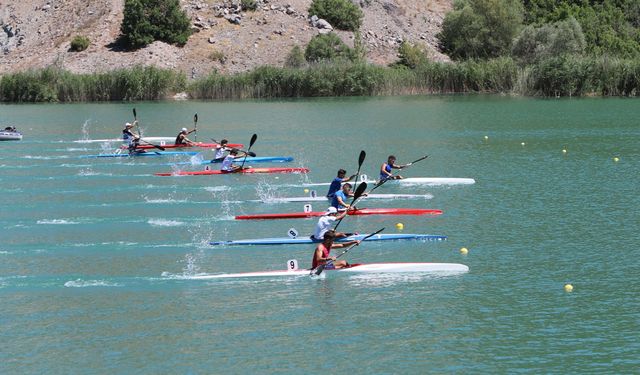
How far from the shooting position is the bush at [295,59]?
82312 millimetres

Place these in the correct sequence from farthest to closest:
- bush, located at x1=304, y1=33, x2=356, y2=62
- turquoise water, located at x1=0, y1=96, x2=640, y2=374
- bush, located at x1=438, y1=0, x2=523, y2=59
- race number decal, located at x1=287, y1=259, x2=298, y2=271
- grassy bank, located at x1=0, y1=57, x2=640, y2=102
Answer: bush, located at x1=438, y1=0, x2=523, y2=59 → bush, located at x1=304, y1=33, x2=356, y2=62 → grassy bank, located at x1=0, y1=57, x2=640, y2=102 → race number decal, located at x1=287, y1=259, x2=298, y2=271 → turquoise water, located at x1=0, y1=96, x2=640, y2=374

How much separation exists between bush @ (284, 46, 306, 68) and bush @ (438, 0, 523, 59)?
51.4 ft

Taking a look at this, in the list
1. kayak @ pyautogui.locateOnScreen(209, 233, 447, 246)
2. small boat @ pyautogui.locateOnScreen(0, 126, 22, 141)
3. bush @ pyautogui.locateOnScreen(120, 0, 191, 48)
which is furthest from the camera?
bush @ pyautogui.locateOnScreen(120, 0, 191, 48)

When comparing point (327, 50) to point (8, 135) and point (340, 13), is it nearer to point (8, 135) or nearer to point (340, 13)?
point (340, 13)

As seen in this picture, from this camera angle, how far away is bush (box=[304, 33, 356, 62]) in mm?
82875

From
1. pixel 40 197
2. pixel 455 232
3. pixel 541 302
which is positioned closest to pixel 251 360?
pixel 541 302

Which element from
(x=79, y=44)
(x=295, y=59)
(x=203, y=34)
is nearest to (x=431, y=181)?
(x=295, y=59)

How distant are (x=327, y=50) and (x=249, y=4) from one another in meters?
11.6

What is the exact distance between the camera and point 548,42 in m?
77.4

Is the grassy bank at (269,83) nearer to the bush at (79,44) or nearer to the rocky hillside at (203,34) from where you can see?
the rocky hillside at (203,34)

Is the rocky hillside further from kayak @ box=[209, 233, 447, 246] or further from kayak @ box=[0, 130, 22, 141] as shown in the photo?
kayak @ box=[209, 233, 447, 246]

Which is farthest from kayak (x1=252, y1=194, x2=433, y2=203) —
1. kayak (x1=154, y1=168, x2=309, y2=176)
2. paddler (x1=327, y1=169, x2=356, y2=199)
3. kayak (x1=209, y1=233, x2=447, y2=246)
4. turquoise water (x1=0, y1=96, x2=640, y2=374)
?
kayak (x1=154, y1=168, x2=309, y2=176)

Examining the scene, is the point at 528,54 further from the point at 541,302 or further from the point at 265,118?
the point at 541,302

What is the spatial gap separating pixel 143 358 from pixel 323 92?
61.4 meters
